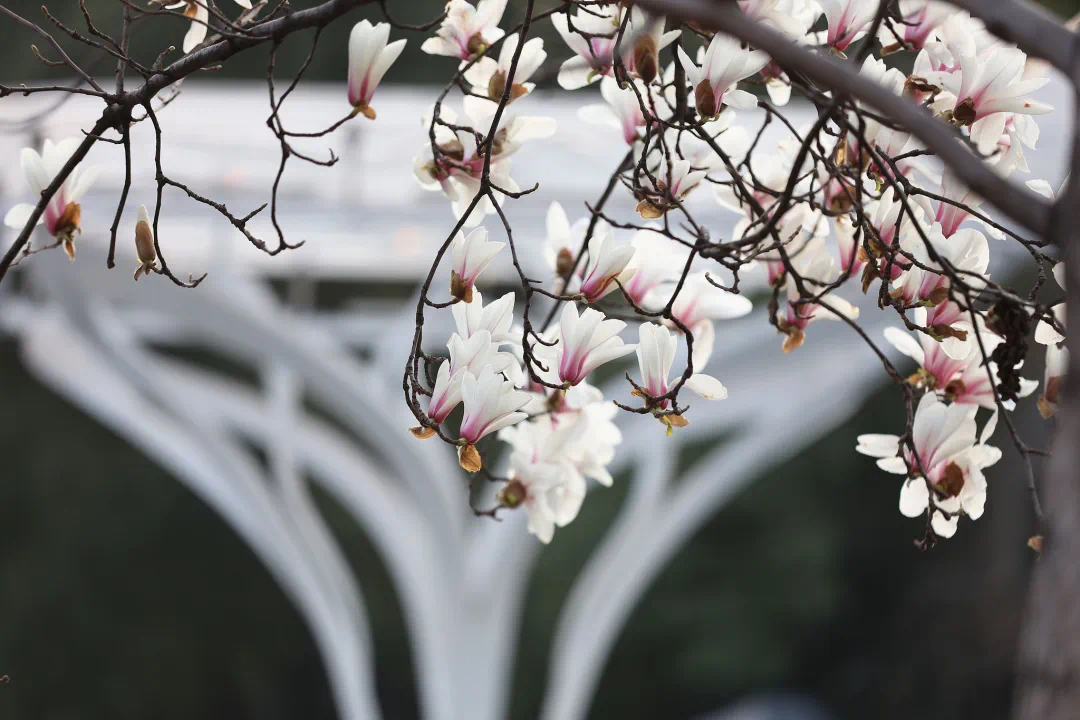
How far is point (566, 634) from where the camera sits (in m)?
4.84

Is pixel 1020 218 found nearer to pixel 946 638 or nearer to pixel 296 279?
pixel 296 279

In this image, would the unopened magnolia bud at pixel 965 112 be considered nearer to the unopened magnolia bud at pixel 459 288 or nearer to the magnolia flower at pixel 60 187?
the unopened magnolia bud at pixel 459 288

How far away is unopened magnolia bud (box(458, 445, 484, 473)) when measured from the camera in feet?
2.56

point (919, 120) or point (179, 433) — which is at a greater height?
point (179, 433)

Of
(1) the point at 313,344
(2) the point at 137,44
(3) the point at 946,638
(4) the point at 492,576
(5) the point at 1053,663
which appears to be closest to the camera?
(5) the point at 1053,663

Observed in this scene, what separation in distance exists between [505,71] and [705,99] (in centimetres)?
20

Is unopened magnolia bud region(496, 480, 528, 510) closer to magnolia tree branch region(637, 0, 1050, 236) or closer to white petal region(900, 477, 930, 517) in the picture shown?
white petal region(900, 477, 930, 517)

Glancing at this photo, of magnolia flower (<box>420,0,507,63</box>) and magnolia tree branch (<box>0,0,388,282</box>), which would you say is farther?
magnolia flower (<box>420,0,507,63</box>)

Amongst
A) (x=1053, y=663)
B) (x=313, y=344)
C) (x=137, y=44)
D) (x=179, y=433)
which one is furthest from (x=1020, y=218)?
(x=137, y=44)

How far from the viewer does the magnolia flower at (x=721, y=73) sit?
0.79m

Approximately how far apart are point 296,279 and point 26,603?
6892 mm

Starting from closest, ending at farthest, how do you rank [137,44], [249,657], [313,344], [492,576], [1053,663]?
[1053,663] → [313,344] → [492,576] → [137,44] → [249,657]

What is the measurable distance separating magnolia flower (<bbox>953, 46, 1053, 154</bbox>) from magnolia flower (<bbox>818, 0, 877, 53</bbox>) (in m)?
0.10

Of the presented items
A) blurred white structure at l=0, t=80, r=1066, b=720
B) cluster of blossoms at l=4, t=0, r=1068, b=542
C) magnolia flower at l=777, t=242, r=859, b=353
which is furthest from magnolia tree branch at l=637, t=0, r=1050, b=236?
blurred white structure at l=0, t=80, r=1066, b=720
